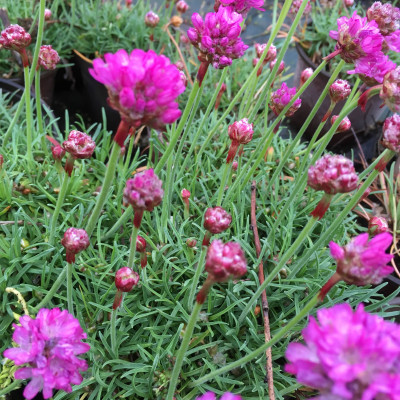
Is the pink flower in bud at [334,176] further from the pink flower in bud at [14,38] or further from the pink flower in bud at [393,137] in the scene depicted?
the pink flower in bud at [14,38]

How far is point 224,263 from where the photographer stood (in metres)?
0.51

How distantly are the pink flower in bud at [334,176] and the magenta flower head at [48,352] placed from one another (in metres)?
0.38

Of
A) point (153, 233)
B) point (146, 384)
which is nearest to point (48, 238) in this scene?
point (153, 233)

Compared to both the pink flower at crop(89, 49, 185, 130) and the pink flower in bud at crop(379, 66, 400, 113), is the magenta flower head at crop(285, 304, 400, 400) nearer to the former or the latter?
the pink flower at crop(89, 49, 185, 130)

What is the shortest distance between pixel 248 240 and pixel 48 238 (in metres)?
0.46

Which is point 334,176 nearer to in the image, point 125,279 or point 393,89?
point 393,89

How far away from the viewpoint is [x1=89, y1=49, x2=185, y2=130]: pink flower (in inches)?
19.3

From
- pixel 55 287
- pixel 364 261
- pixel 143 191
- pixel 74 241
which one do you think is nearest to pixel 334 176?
pixel 364 261

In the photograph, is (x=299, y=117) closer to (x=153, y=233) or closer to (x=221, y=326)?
(x=153, y=233)

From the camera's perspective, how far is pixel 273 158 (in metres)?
1.35

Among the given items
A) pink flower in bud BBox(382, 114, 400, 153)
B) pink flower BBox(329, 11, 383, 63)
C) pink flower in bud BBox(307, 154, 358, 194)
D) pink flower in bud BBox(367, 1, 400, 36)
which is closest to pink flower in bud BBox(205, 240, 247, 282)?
pink flower in bud BBox(307, 154, 358, 194)

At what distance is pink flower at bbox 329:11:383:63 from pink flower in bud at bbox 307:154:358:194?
0.31 meters

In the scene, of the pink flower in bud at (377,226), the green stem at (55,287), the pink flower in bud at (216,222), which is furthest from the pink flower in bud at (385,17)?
the green stem at (55,287)

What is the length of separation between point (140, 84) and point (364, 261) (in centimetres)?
32
